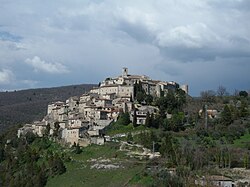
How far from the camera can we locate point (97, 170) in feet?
148

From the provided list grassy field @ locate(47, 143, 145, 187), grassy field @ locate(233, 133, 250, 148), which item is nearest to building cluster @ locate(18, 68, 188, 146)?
grassy field @ locate(47, 143, 145, 187)

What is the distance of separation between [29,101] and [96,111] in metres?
85.4

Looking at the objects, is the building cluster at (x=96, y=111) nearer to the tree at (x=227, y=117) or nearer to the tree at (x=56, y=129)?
the tree at (x=56, y=129)

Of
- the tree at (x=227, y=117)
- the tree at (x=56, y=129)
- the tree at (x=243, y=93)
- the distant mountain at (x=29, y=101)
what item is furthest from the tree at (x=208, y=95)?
the distant mountain at (x=29, y=101)

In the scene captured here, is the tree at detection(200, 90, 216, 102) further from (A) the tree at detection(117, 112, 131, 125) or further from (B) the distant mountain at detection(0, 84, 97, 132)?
(B) the distant mountain at detection(0, 84, 97, 132)

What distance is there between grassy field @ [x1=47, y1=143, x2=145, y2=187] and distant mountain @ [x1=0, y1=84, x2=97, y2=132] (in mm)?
53616

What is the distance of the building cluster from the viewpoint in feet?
187

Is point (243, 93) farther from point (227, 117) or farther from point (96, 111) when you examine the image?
point (96, 111)

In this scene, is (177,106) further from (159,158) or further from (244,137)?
(159,158)

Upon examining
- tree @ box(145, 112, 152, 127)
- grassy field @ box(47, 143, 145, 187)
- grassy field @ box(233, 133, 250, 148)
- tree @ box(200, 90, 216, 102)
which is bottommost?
grassy field @ box(47, 143, 145, 187)

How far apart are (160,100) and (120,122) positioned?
7.68 metres

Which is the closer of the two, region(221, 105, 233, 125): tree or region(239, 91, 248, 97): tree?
region(221, 105, 233, 125): tree

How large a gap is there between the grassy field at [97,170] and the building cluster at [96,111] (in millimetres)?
3496

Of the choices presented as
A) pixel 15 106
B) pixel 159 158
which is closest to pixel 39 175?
pixel 159 158
